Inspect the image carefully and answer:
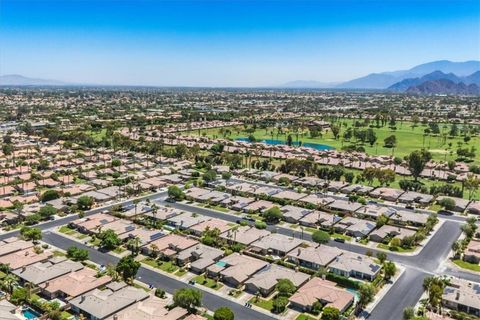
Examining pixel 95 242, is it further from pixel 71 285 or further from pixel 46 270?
pixel 71 285

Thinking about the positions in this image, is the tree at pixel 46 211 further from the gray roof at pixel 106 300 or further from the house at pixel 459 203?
the house at pixel 459 203

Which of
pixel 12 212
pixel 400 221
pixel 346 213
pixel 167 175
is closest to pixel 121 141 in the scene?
pixel 167 175

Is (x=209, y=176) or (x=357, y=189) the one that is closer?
Answer: (x=357, y=189)

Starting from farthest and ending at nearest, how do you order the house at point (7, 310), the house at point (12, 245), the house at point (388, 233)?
1. the house at point (388, 233)
2. the house at point (12, 245)
3. the house at point (7, 310)

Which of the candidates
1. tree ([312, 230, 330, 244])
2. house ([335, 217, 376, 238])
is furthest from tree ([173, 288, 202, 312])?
house ([335, 217, 376, 238])

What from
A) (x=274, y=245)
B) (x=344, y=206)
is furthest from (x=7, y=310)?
(x=344, y=206)

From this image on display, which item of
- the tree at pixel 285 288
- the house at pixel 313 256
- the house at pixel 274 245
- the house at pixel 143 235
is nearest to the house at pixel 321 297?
the tree at pixel 285 288

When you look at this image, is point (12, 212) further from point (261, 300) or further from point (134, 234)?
point (261, 300)
